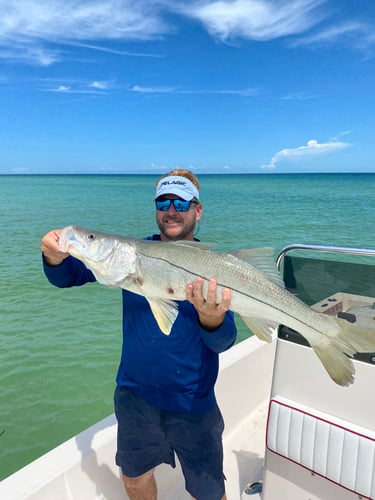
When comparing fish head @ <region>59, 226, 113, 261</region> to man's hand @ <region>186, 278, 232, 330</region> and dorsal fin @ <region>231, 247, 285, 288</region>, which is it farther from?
dorsal fin @ <region>231, 247, 285, 288</region>

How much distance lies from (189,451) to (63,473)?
996 millimetres

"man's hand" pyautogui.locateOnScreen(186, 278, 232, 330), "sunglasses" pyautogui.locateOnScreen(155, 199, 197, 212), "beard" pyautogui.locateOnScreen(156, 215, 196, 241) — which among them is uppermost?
"sunglasses" pyautogui.locateOnScreen(155, 199, 197, 212)

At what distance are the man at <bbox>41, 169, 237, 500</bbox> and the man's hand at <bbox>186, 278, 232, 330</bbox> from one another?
0.52ft

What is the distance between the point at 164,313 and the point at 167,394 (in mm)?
599

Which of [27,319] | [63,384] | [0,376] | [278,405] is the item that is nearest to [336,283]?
[278,405]

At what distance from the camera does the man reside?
251cm

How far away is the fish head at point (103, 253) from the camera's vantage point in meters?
2.40

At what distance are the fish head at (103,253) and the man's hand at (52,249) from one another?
0.07 meters

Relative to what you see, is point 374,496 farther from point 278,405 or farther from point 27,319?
point 27,319

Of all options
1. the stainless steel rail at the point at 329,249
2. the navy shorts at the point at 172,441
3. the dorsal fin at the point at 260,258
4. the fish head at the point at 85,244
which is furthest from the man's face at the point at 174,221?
the navy shorts at the point at 172,441

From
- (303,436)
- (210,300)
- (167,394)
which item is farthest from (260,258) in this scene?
(303,436)

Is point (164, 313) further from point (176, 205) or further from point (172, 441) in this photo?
point (172, 441)

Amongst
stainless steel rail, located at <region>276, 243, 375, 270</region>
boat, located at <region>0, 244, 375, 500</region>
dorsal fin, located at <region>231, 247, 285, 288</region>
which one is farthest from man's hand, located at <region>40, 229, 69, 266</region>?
stainless steel rail, located at <region>276, 243, 375, 270</region>

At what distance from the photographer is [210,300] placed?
7.22 feet
